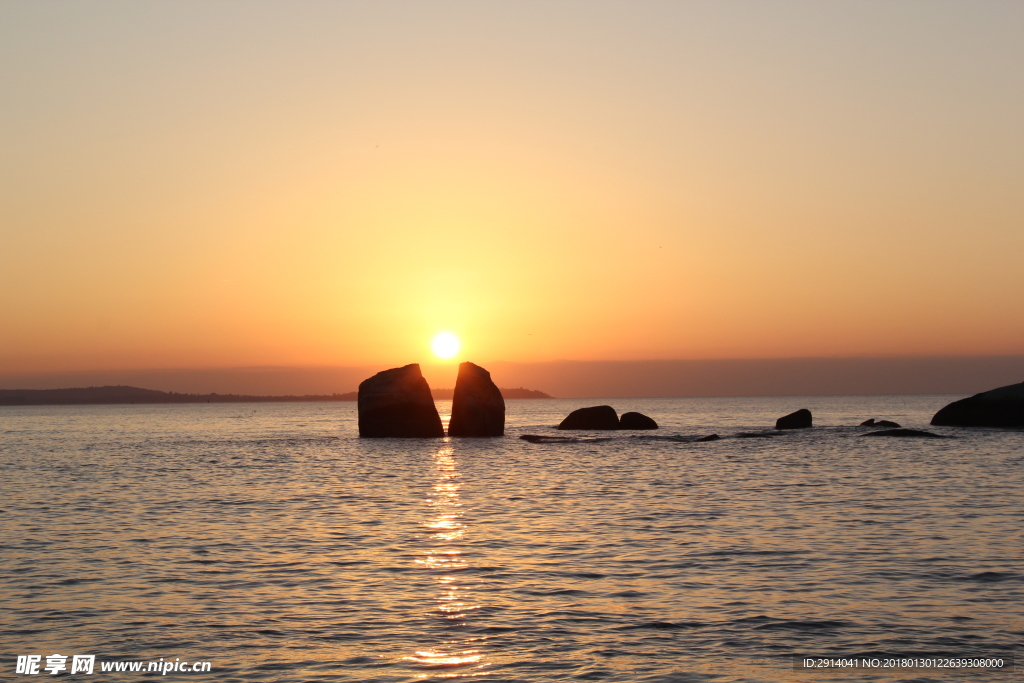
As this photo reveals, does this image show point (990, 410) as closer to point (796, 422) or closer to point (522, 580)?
point (796, 422)

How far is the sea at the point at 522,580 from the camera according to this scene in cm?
1162

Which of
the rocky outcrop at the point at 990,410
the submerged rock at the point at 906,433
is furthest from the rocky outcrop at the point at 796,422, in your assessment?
the rocky outcrop at the point at 990,410

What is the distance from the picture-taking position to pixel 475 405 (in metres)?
68.2

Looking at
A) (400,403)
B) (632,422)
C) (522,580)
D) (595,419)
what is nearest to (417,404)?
(400,403)

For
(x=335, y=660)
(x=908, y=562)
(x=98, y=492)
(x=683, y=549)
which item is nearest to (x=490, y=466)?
(x=98, y=492)

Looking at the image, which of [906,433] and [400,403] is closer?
[906,433]

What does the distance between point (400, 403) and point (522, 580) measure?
163 ft

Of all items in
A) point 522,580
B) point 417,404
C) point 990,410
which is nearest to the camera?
point 522,580

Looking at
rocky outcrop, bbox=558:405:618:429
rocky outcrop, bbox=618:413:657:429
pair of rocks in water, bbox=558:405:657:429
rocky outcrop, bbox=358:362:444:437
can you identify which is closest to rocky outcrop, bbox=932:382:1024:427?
rocky outcrop, bbox=618:413:657:429

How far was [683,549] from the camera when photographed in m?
19.5

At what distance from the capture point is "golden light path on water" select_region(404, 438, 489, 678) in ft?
37.3

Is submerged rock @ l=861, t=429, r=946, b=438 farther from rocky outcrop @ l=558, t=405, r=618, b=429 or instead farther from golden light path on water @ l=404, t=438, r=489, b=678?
golden light path on water @ l=404, t=438, r=489, b=678

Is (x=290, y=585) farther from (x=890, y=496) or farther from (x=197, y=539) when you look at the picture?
(x=890, y=496)

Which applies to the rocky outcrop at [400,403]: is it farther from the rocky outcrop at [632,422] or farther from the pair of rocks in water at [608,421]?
the rocky outcrop at [632,422]
